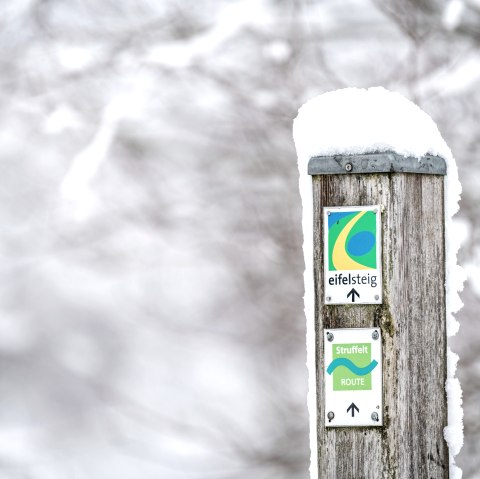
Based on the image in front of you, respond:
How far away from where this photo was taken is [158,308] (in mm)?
6152

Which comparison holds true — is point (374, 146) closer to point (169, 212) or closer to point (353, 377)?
point (353, 377)

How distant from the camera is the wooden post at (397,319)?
1559 millimetres

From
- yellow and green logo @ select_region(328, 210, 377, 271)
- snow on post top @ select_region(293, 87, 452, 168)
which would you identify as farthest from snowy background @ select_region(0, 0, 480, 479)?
yellow and green logo @ select_region(328, 210, 377, 271)

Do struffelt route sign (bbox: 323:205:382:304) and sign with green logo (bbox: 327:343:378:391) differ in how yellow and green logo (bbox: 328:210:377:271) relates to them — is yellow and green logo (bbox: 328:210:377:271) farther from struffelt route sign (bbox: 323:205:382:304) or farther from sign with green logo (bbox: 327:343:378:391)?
sign with green logo (bbox: 327:343:378:391)

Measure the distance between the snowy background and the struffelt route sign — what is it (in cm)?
329

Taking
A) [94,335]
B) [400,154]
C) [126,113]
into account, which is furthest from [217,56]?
[400,154]

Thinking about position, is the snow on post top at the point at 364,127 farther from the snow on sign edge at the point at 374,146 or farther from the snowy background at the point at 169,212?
the snowy background at the point at 169,212

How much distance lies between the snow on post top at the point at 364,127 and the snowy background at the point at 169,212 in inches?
125

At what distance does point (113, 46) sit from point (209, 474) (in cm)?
265

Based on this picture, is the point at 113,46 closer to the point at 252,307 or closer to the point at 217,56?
the point at 217,56

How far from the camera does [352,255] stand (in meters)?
1.58

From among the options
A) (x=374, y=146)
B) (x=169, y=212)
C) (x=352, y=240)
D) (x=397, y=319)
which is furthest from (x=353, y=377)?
(x=169, y=212)

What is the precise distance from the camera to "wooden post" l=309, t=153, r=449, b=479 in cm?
156

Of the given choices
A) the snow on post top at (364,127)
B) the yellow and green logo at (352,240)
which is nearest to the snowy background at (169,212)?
the snow on post top at (364,127)
